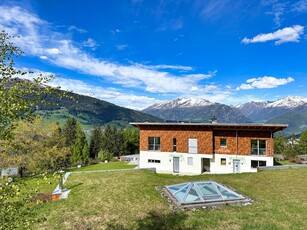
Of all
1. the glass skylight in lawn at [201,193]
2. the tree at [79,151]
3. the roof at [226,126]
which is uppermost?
the roof at [226,126]

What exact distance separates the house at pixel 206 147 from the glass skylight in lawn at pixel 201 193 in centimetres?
1626

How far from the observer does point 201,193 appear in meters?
15.4

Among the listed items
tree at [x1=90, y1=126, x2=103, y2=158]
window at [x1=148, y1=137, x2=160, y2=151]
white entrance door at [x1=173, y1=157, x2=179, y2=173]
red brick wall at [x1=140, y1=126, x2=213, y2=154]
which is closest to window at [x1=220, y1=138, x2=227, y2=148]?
red brick wall at [x1=140, y1=126, x2=213, y2=154]

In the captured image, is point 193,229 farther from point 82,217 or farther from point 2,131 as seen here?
point 2,131

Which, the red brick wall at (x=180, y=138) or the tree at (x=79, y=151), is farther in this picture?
the tree at (x=79, y=151)

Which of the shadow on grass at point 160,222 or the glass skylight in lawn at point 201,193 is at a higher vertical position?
the glass skylight in lawn at point 201,193

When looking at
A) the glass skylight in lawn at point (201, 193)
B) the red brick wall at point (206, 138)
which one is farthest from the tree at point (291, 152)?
the glass skylight in lawn at point (201, 193)

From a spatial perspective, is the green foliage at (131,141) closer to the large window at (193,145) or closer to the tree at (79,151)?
the tree at (79,151)

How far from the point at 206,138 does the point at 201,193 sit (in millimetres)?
17966

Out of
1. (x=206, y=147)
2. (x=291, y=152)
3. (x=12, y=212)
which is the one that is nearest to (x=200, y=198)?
(x=12, y=212)

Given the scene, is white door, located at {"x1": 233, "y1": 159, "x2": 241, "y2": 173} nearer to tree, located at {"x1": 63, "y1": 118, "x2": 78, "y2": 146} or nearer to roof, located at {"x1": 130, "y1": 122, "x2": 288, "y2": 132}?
roof, located at {"x1": 130, "y1": 122, "x2": 288, "y2": 132}

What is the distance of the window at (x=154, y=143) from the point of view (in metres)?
35.7

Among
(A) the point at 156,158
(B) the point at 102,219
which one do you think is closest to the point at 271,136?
(A) the point at 156,158

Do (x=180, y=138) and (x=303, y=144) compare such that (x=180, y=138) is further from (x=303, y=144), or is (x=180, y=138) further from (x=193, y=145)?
(x=303, y=144)
